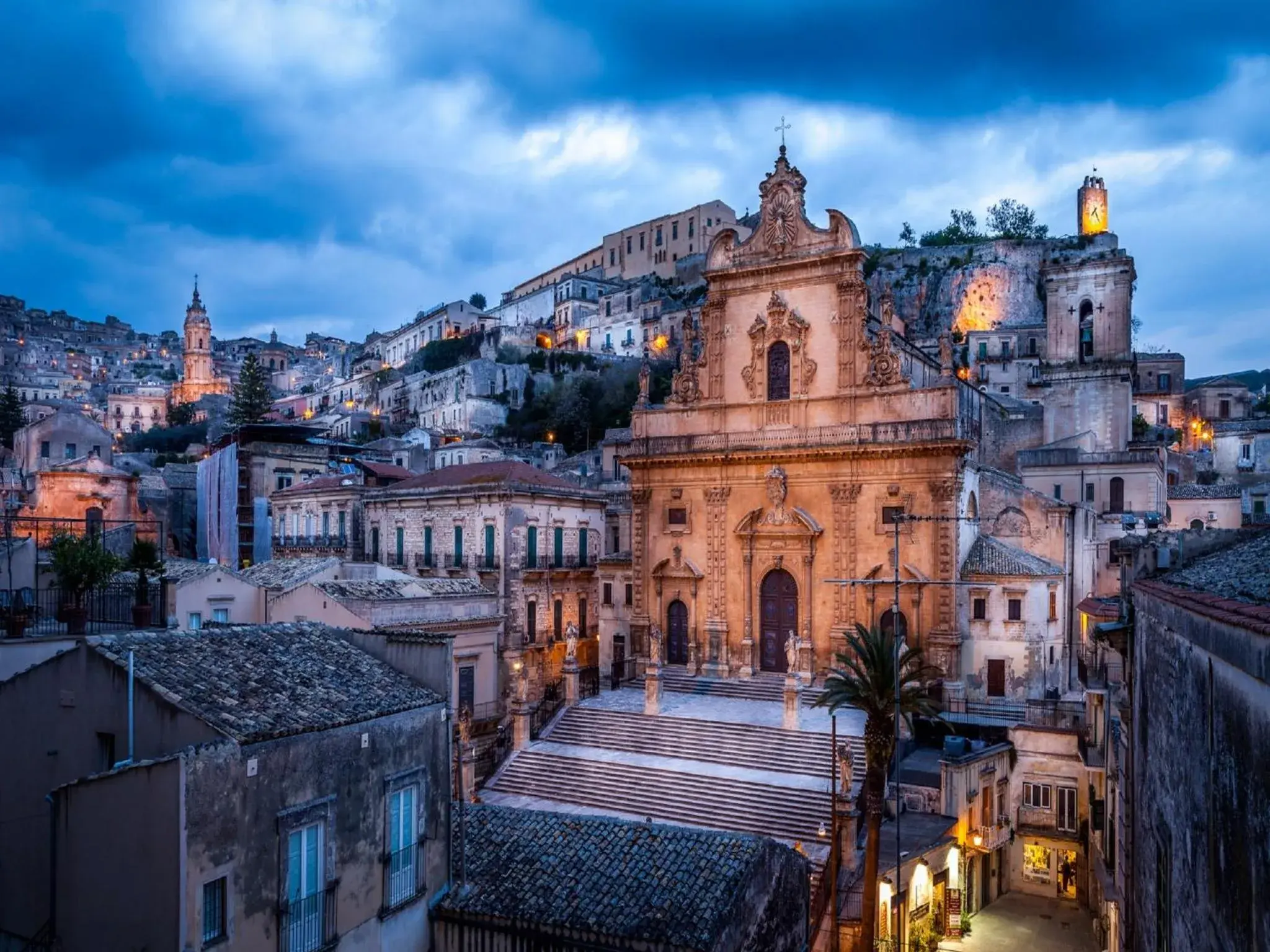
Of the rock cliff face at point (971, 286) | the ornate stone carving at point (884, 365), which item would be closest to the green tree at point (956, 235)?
the rock cliff face at point (971, 286)

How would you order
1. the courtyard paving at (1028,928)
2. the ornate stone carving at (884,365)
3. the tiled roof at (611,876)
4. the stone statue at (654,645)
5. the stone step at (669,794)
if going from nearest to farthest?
1. the tiled roof at (611,876)
2. the courtyard paving at (1028,928)
3. the stone step at (669,794)
4. the stone statue at (654,645)
5. the ornate stone carving at (884,365)

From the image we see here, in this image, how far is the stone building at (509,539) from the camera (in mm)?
37750

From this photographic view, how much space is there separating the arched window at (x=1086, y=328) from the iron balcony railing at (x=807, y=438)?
24552mm

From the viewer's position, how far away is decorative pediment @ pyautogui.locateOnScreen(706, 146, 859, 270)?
31.8 meters

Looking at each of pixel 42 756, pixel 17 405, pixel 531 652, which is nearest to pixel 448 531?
pixel 531 652

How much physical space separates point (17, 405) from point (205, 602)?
69.9 m

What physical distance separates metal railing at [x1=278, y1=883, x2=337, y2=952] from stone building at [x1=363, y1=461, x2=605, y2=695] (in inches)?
905

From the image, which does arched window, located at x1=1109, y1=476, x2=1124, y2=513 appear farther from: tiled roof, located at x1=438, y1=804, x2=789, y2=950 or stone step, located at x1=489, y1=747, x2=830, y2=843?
tiled roof, located at x1=438, y1=804, x2=789, y2=950

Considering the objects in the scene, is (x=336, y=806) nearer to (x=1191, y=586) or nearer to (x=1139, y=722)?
(x=1191, y=586)

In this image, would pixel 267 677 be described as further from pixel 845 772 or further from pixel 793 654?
pixel 793 654

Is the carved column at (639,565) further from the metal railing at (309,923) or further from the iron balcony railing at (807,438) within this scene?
the metal railing at (309,923)

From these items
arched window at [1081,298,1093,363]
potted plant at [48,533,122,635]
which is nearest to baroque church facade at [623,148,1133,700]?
potted plant at [48,533,122,635]

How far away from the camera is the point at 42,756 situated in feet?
42.3

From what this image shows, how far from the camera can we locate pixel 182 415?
111 metres
